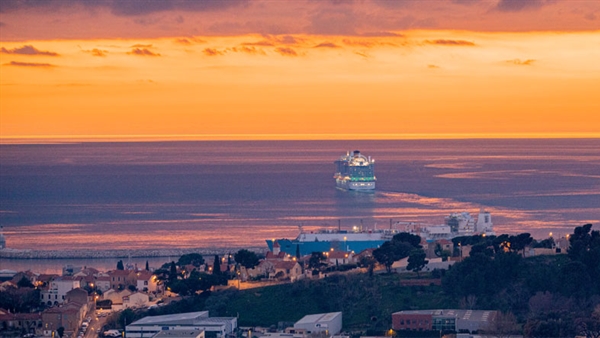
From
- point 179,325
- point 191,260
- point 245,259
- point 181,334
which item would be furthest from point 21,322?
point 191,260

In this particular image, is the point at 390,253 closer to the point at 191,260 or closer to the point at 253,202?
the point at 191,260

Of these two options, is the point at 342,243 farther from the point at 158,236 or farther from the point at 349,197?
the point at 349,197

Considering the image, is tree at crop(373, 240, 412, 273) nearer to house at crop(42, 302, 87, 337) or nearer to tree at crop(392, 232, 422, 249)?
tree at crop(392, 232, 422, 249)

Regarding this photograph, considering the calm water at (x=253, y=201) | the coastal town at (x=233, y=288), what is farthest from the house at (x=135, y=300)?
the calm water at (x=253, y=201)

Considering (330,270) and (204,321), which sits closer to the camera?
(204,321)

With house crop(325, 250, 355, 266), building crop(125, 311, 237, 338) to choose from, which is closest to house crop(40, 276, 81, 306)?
building crop(125, 311, 237, 338)

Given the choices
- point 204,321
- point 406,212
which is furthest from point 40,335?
point 406,212

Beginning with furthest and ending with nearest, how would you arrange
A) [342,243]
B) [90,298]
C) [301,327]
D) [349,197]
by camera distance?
[349,197], [342,243], [90,298], [301,327]
